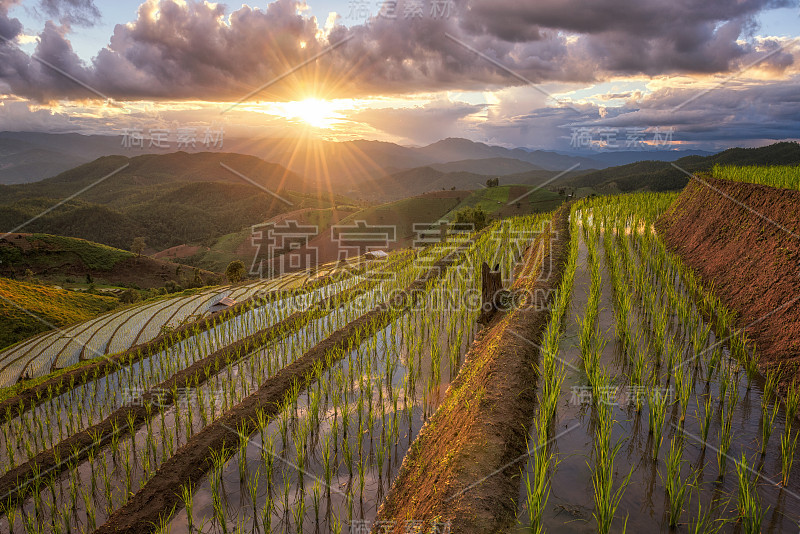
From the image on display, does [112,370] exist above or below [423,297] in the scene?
below

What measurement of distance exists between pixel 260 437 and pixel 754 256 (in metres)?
7.87

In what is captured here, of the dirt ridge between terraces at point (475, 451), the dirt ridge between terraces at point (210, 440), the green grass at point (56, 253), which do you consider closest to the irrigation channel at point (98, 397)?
the dirt ridge between terraces at point (210, 440)

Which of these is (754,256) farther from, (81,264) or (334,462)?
(81,264)

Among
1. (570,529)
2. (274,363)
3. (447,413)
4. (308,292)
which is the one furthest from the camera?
(308,292)

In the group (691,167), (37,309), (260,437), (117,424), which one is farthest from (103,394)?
(691,167)

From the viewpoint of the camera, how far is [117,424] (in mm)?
5621

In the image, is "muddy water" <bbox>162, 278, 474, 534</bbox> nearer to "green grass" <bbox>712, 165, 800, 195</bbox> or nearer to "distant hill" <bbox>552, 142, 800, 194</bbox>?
"green grass" <bbox>712, 165, 800, 195</bbox>

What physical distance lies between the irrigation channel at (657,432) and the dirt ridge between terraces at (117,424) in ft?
16.9

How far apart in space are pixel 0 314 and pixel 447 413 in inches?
978

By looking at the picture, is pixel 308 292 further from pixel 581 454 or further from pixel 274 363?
pixel 581 454

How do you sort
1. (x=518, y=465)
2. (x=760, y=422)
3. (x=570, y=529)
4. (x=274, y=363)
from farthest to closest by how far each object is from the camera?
1. (x=274, y=363)
2. (x=760, y=422)
3. (x=518, y=465)
4. (x=570, y=529)

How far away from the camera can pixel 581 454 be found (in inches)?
136

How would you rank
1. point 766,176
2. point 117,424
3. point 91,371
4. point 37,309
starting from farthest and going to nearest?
1. point 37,309
2. point 766,176
3. point 91,371
4. point 117,424

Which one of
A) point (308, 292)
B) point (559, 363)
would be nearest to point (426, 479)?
point (559, 363)
